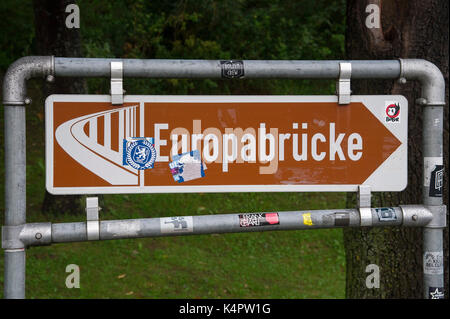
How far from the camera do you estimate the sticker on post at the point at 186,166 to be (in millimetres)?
2482

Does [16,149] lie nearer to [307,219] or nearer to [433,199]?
[307,219]

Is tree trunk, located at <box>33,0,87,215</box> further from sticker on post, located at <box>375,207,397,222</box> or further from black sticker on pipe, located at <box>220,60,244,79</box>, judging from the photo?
sticker on post, located at <box>375,207,397,222</box>

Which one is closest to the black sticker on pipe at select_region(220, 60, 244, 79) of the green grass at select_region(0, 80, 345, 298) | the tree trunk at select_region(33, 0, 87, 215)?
the green grass at select_region(0, 80, 345, 298)

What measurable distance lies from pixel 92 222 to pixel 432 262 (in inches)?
57.3

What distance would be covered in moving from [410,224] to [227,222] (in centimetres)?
79

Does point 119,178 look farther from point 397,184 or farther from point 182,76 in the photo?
point 397,184

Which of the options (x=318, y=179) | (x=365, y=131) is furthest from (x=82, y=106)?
(x=365, y=131)

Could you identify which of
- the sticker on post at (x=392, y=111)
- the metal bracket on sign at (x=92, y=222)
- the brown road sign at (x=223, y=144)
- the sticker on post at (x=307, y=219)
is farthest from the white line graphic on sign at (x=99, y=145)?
the sticker on post at (x=392, y=111)

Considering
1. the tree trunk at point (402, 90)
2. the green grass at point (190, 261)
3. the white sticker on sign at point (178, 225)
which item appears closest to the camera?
the white sticker on sign at point (178, 225)

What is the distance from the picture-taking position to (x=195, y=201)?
8.35 metres

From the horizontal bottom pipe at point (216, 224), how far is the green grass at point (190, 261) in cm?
351

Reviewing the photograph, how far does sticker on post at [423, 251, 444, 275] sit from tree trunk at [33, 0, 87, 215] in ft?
18.2

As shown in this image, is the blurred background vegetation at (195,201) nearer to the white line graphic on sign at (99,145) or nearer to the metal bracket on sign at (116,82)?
the white line graphic on sign at (99,145)

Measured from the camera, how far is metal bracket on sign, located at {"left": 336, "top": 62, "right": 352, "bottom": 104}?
2469mm
